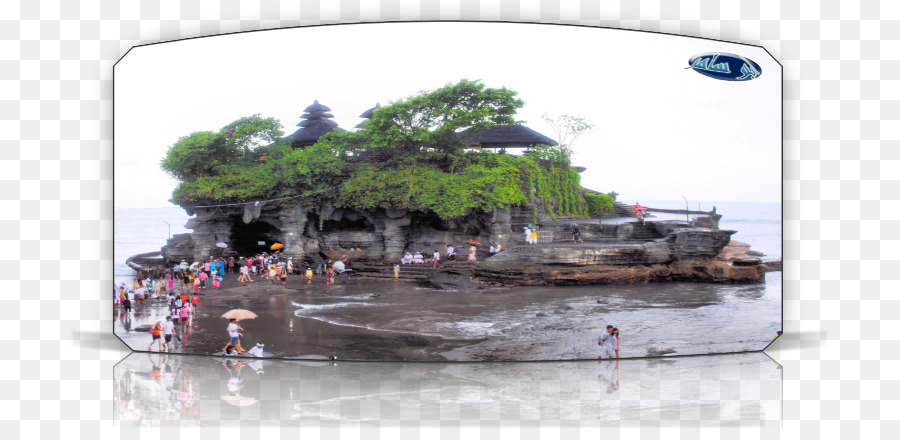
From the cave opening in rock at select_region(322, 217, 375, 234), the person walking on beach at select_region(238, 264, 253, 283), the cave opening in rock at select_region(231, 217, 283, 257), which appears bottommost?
the person walking on beach at select_region(238, 264, 253, 283)

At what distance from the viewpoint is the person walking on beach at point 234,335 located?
37.6ft

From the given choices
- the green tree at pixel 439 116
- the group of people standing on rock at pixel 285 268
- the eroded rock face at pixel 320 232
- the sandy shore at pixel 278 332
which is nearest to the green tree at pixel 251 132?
the eroded rock face at pixel 320 232

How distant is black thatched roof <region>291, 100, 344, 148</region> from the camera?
11695mm

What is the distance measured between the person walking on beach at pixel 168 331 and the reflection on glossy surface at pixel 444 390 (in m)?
0.33

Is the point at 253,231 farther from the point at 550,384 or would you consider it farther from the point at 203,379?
the point at 550,384

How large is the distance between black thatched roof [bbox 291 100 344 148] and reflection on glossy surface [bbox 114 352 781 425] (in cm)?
353

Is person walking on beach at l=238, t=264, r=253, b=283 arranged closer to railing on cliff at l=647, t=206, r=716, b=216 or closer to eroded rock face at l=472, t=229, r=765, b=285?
eroded rock face at l=472, t=229, r=765, b=285

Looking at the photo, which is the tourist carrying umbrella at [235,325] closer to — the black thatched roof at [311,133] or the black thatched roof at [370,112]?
the black thatched roof at [311,133]

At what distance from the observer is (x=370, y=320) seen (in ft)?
37.5

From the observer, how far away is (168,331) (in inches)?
467

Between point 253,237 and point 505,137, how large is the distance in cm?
443

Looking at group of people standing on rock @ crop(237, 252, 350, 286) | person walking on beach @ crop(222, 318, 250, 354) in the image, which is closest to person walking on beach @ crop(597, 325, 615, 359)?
group of people standing on rock @ crop(237, 252, 350, 286)

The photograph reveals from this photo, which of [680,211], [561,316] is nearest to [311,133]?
[561,316]
